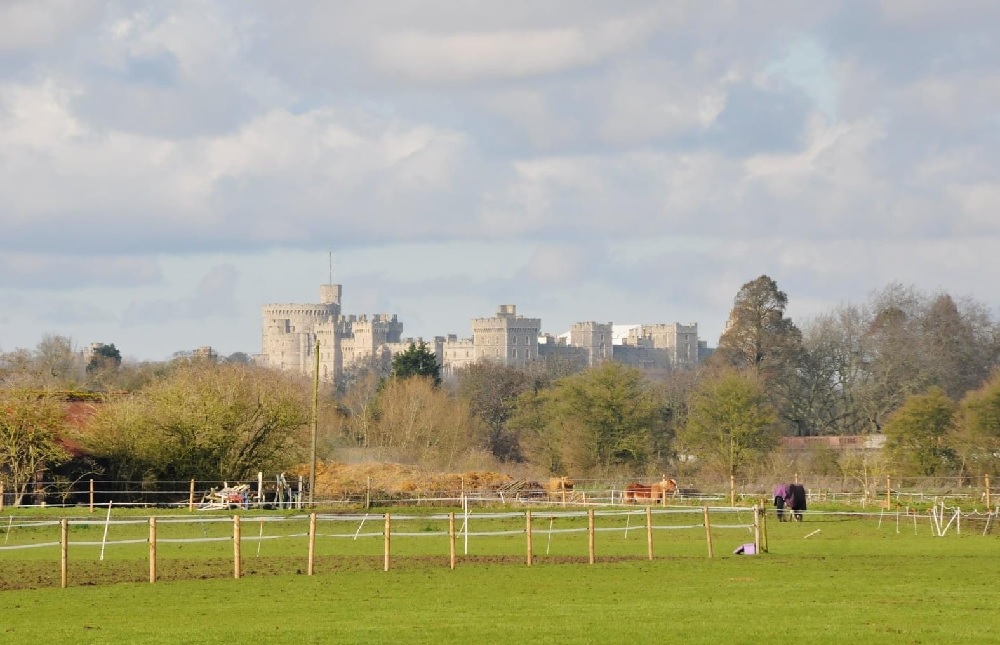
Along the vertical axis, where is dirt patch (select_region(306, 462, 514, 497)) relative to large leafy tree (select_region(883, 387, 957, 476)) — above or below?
below

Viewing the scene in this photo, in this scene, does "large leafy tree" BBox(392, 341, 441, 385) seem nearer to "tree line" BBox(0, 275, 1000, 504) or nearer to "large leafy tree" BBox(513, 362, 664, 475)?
"tree line" BBox(0, 275, 1000, 504)

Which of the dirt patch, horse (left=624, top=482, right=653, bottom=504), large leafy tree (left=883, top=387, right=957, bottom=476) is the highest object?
Answer: large leafy tree (left=883, top=387, right=957, bottom=476)

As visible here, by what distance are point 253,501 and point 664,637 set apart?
37.7 meters

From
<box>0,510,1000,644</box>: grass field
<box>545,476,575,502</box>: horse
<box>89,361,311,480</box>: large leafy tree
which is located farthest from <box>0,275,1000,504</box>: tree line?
<box>0,510,1000,644</box>: grass field

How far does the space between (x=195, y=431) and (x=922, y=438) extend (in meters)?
33.6

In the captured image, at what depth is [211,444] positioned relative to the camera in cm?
5462

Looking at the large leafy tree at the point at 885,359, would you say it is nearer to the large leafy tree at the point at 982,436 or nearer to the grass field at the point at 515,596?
the large leafy tree at the point at 982,436

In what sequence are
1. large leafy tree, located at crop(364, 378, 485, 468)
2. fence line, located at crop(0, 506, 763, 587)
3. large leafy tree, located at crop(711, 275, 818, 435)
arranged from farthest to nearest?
1. large leafy tree, located at crop(711, 275, 818, 435)
2. large leafy tree, located at crop(364, 378, 485, 468)
3. fence line, located at crop(0, 506, 763, 587)

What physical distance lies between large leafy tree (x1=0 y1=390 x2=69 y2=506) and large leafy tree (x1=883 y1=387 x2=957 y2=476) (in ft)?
123

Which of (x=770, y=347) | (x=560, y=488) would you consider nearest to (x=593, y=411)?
(x=560, y=488)

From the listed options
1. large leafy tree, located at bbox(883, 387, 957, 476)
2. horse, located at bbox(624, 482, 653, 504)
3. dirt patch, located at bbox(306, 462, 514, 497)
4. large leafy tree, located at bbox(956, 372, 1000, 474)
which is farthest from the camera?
large leafy tree, located at bbox(883, 387, 957, 476)

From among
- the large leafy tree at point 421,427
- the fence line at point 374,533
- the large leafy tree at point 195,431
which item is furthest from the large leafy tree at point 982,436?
the large leafy tree at point 195,431

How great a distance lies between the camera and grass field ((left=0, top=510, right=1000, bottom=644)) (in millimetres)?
16766

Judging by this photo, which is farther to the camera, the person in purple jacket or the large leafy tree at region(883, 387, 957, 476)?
the large leafy tree at region(883, 387, 957, 476)
